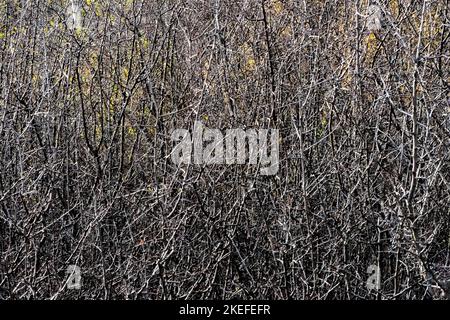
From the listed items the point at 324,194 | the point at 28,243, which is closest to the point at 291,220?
the point at 324,194

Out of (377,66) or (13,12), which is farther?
(13,12)

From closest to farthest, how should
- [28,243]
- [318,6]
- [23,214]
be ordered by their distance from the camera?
→ 1. [28,243]
2. [23,214]
3. [318,6]

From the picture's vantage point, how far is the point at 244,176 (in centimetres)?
382

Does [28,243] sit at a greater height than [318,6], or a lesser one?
lesser

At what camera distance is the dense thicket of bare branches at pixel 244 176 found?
3.61m

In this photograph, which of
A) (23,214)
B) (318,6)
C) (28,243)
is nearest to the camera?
(28,243)

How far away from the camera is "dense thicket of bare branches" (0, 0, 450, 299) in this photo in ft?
11.8

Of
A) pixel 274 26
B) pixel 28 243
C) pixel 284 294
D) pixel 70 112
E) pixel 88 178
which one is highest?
pixel 274 26

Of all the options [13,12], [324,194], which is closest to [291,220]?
[324,194]

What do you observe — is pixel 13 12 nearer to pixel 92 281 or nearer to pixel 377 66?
pixel 92 281

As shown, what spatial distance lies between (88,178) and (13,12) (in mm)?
1467

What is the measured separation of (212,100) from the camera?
407 cm

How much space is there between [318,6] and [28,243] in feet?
7.36

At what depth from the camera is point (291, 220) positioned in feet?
12.5
